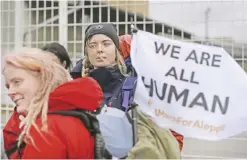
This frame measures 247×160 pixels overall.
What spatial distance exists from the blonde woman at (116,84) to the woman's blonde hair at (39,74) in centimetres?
36

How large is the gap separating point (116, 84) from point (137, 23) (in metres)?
2.00

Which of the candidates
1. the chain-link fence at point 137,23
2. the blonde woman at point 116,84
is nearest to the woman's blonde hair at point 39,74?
the blonde woman at point 116,84

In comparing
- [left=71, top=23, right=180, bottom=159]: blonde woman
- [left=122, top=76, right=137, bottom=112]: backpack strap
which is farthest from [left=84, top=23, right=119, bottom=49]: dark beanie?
[left=122, top=76, right=137, bottom=112]: backpack strap

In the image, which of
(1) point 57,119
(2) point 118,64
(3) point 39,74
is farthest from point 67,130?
(2) point 118,64

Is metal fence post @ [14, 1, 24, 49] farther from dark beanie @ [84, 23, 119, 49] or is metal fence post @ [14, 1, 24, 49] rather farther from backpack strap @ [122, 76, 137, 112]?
backpack strap @ [122, 76, 137, 112]

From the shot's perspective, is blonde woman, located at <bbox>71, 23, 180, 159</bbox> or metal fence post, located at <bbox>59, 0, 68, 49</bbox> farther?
metal fence post, located at <bbox>59, 0, 68, 49</bbox>

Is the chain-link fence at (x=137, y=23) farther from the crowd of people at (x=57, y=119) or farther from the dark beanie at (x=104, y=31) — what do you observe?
the crowd of people at (x=57, y=119)

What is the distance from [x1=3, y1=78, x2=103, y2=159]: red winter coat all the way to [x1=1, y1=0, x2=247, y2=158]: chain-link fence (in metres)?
2.03

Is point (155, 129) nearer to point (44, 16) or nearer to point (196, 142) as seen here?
point (196, 142)

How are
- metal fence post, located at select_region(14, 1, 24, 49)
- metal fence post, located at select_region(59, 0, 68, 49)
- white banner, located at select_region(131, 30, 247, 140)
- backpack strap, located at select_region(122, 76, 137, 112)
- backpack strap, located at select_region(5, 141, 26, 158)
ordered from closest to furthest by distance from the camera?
backpack strap, located at select_region(5, 141, 26, 158) < white banner, located at select_region(131, 30, 247, 140) < backpack strap, located at select_region(122, 76, 137, 112) < metal fence post, located at select_region(59, 0, 68, 49) < metal fence post, located at select_region(14, 1, 24, 49)

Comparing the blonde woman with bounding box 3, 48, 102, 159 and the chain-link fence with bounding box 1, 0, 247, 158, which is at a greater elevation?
the chain-link fence with bounding box 1, 0, 247, 158

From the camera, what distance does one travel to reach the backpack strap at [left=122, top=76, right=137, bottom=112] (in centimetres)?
218

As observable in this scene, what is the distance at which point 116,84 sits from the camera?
7.59 ft

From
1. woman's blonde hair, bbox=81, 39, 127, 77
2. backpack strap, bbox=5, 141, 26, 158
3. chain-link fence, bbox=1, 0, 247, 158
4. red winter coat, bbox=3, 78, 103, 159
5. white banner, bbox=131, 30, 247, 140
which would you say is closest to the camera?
red winter coat, bbox=3, 78, 103, 159
